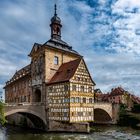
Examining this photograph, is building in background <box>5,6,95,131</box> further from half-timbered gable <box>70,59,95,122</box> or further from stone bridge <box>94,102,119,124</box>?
stone bridge <box>94,102,119,124</box>

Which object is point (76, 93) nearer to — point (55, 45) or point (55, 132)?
point (55, 132)

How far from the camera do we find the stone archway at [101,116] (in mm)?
46188

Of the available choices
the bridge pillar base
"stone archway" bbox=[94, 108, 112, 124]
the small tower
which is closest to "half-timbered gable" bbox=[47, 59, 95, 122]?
the bridge pillar base

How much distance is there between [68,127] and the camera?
34.0 meters

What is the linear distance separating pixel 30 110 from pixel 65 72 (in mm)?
6922

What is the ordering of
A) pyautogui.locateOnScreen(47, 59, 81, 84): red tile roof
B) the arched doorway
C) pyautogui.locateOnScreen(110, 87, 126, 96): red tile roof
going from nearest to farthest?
1. pyautogui.locateOnScreen(47, 59, 81, 84): red tile roof
2. the arched doorway
3. pyautogui.locateOnScreen(110, 87, 126, 96): red tile roof

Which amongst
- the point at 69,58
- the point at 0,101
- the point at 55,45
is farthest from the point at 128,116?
the point at 0,101

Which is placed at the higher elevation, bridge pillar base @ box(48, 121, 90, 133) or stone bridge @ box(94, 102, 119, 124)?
stone bridge @ box(94, 102, 119, 124)

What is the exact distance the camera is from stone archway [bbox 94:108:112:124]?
46.2 meters

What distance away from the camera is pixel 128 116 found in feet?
149

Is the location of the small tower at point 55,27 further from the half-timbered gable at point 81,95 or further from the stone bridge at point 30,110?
the stone bridge at point 30,110

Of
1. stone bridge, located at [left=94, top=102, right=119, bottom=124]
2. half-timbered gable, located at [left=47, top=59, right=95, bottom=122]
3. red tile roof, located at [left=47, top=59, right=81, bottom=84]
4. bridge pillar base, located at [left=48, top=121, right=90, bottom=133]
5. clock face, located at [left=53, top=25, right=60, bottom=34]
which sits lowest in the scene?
bridge pillar base, located at [left=48, top=121, right=90, bottom=133]

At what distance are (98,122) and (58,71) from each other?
1495 centimetres

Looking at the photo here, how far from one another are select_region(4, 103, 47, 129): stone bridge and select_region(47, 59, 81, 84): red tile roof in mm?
3940
